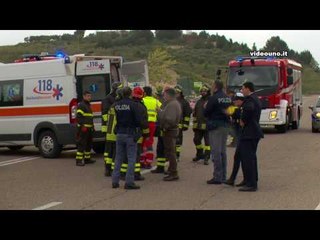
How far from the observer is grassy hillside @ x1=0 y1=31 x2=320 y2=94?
79312mm

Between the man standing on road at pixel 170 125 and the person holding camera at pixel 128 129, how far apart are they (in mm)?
878

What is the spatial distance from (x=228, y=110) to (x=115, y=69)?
493 cm

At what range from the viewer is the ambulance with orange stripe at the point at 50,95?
1391 centimetres

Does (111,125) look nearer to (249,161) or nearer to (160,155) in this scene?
(160,155)

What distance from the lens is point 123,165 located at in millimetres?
10773

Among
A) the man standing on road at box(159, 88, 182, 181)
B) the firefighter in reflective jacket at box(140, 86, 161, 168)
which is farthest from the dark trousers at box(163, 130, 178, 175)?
the firefighter in reflective jacket at box(140, 86, 161, 168)

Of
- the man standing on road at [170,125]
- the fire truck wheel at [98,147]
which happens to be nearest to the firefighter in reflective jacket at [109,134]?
the man standing on road at [170,125]

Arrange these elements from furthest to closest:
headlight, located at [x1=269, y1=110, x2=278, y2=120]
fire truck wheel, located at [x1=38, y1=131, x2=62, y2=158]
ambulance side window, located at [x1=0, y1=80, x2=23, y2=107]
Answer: headlight, located at [x1=269, y1=110, x2=278, y2=120] → ambulance side window, located at [x1=0, y1=80, x2=23, y2=107] → fire truck wheel, located at [x1=38, y1=131, x2=62, y2=158]

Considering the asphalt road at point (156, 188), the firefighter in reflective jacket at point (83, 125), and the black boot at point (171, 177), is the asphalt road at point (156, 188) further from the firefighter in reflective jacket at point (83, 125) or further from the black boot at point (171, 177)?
the firefighter in reflective jacket at point (83, 125)

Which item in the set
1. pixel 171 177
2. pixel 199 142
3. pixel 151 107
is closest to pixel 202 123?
pixel 199 142

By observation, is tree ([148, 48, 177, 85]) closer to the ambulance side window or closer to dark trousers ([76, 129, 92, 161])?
the ambulance side window

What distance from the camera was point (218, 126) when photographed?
33.9 feet

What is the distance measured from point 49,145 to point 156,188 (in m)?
5.35
